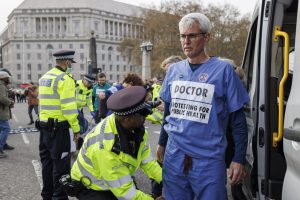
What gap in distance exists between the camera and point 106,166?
277 centimetres

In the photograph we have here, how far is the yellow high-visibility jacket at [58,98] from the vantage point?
15.3ft

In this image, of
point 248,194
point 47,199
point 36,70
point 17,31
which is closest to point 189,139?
point 248,194

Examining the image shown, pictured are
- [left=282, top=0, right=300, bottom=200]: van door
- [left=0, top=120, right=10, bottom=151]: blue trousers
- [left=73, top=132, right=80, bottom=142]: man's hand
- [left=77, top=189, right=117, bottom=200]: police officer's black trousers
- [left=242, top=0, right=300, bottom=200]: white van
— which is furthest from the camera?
[left=0, top=120, right=10, bottom=151]: blue trousers

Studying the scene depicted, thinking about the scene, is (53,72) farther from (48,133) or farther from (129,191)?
(129,191)

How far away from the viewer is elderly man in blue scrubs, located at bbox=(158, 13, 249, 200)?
8.55 ft

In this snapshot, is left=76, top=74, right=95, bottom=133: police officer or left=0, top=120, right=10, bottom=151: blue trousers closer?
left=0, top=120, right=10, bottom=151: blue trousers

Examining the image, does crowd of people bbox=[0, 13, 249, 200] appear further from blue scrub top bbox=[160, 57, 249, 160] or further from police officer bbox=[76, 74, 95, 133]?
police officer bbox=[76, 74, 95, 133]

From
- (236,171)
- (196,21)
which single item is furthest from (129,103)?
(236,171)

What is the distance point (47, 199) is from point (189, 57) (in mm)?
2886

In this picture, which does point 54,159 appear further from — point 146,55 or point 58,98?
point 146,55

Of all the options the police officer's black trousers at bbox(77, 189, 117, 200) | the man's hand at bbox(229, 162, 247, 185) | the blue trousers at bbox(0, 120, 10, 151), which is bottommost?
the blue trousers at bbox(0, 120, 10, 151)

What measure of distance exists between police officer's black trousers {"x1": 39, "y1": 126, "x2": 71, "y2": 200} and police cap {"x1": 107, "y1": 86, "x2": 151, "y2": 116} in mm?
2007

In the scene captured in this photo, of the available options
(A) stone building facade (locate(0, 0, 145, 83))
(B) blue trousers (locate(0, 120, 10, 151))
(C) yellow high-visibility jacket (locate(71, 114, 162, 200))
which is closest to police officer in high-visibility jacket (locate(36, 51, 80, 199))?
(C) yellow high-visibility jacket (locate(71, 114, 162, 200))

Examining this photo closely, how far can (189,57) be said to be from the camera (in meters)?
2.78
